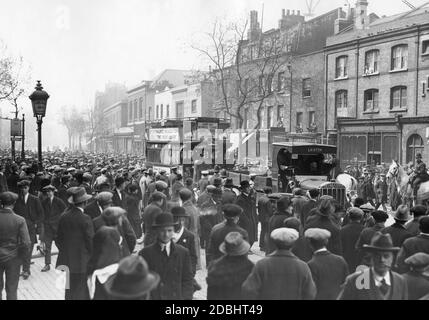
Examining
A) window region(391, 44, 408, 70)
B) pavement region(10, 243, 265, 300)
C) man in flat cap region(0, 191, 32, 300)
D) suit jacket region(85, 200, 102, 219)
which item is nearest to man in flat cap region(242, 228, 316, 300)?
pavement region(10, 243, 265, 300)

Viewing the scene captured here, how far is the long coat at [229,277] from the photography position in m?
5.31

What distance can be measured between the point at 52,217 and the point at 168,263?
5375 millimetres

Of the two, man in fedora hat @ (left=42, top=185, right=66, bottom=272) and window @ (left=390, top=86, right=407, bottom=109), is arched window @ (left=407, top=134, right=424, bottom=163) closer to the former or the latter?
window @ (left=390, top=86, right=407, bottom=109)

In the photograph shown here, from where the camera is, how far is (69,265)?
23.2 feet

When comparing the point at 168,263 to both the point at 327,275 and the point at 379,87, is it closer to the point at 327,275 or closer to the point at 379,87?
the point at 327,275

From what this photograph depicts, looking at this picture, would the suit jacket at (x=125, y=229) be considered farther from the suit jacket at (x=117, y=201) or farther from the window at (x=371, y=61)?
the window at (x=371, y=61)

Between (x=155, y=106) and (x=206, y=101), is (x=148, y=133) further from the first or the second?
(x=155, y=106)

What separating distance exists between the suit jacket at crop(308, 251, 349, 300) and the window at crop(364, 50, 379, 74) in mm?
28979

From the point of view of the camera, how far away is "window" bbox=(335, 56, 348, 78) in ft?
115

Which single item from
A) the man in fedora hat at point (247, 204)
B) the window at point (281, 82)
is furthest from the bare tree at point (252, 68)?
the man in fedora hat at point (247, 204)

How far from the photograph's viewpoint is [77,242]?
709 cm

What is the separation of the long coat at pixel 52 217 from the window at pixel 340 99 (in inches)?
1092

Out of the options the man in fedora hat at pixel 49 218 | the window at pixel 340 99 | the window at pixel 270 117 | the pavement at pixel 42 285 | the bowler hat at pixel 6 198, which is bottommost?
the pavement at pixel 42 285

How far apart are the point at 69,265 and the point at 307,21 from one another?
36.9 meters
